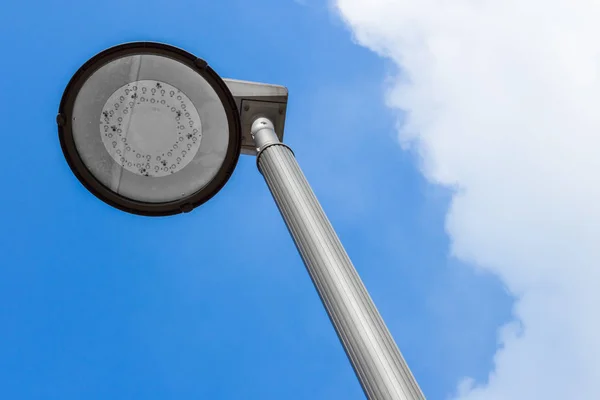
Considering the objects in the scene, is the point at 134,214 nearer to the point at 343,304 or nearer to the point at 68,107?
the point at 68,107

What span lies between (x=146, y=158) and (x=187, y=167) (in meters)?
0.60

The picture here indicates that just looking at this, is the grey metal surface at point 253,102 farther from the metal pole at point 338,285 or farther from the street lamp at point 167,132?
the metal pole at point 338,285

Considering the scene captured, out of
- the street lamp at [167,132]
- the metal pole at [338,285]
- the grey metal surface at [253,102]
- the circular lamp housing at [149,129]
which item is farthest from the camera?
the grey metal surface at [253,102]

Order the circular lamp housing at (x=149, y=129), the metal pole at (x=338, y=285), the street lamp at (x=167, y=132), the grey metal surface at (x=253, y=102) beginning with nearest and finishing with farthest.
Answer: the metal pole at (x=338, y=285)
the street lamp at (x=167, y=132)
the circular lamp housing at (x=149, y=129)
the grey metal surface at (x=253, y=102)

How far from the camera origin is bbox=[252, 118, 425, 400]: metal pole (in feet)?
17.6

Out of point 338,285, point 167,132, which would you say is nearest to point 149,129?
point 167,132

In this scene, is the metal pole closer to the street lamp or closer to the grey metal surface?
the street lamp

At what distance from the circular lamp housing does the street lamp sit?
1cm

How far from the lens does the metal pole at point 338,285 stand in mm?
5352

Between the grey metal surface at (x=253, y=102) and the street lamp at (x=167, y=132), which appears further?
the grey metal surface at (x=253, y=102)

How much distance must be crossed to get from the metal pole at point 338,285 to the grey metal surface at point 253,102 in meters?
1.10

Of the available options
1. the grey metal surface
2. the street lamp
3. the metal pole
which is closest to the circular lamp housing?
the street lamp

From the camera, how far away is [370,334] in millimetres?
Answer: 5680

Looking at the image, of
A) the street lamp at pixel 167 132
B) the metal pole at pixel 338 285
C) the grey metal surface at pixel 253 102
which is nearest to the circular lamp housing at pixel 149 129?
the street lamp at pixel 167 132
